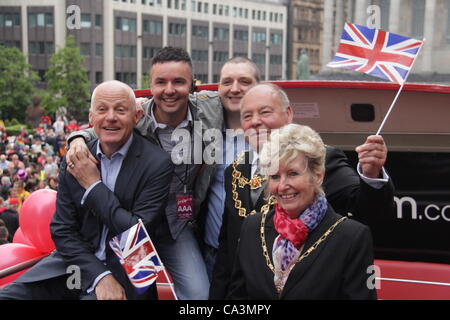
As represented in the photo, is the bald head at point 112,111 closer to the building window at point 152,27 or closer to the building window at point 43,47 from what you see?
the building window at point 43,47

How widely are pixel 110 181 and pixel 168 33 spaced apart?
84.0 metres

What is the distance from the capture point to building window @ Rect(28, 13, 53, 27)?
76.4 meters

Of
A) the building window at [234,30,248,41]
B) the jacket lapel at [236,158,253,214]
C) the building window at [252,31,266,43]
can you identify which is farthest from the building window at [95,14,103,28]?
the jacket lapel at [236,158,253,214]

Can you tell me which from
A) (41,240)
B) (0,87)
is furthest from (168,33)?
(41,240)

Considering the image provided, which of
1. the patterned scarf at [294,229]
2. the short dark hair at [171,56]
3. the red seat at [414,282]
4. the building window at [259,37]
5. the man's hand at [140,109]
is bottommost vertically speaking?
the red seat at [414,282]

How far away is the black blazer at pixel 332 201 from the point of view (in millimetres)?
3621

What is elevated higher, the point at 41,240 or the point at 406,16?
the point at 406,16

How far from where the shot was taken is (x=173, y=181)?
14.5 feet

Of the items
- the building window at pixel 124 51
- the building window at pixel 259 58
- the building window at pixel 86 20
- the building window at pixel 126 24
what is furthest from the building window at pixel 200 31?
the building window at pixel 86 20

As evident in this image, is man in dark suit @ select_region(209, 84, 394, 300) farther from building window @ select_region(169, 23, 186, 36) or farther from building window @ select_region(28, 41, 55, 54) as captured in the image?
building window @ select_region(169, 23, 186, 36)

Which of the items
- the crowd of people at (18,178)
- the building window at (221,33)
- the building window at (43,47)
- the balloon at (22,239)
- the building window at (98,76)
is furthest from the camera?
the building window at (221,33)

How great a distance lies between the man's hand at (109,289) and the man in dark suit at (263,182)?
530 millimetres

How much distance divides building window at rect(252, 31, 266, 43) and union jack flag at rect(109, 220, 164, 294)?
320ft
